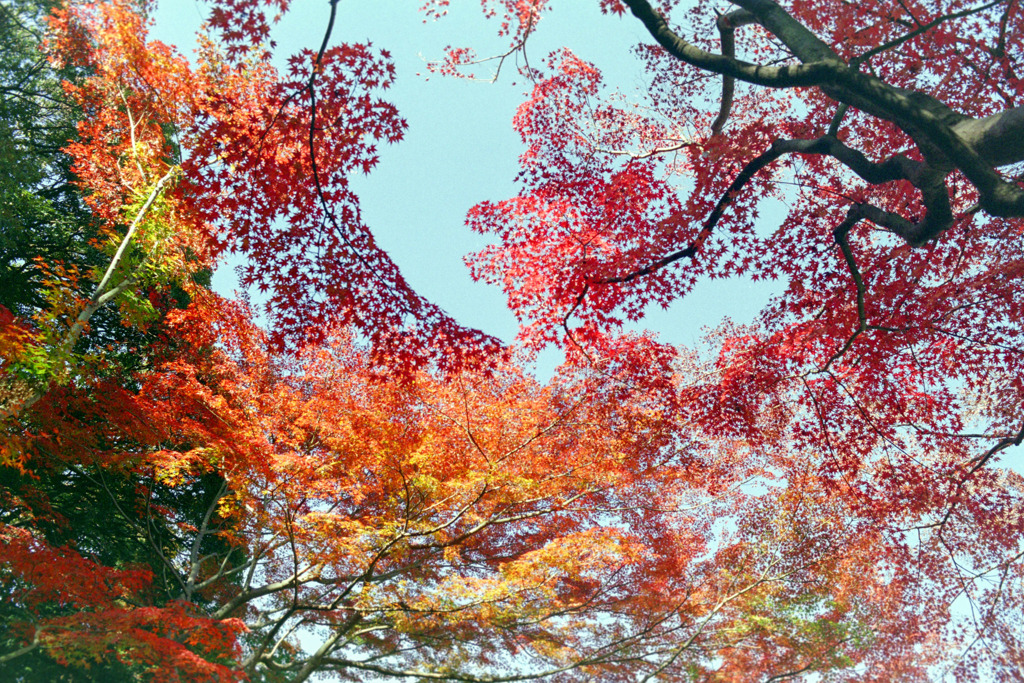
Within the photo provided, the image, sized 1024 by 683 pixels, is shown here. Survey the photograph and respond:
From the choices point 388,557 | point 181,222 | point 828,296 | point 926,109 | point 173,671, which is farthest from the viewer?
point 388,557

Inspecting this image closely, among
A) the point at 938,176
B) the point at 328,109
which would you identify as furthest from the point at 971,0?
the point at 328,109

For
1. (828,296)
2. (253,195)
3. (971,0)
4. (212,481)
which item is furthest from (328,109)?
(212,481)

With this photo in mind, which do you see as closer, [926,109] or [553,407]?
[926,109]

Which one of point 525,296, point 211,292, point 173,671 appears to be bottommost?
point 173,671

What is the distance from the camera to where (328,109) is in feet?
20.2

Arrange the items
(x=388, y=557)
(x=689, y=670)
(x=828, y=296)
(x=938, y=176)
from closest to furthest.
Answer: (x=938, y=176)
(x=828, y=296)
(x=388, y=557)
(x=689, y=670)

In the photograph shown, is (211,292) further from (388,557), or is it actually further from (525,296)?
(525,296)

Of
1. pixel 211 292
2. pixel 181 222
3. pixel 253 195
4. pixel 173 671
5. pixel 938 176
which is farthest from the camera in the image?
pixel 211 292

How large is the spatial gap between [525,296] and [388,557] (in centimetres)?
517

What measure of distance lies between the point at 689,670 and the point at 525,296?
10.7 m

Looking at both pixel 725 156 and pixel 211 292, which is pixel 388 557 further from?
pixel 725 156

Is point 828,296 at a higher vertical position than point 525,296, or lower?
lower

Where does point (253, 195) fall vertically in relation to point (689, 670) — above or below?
above

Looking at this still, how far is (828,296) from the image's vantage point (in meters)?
7.29
